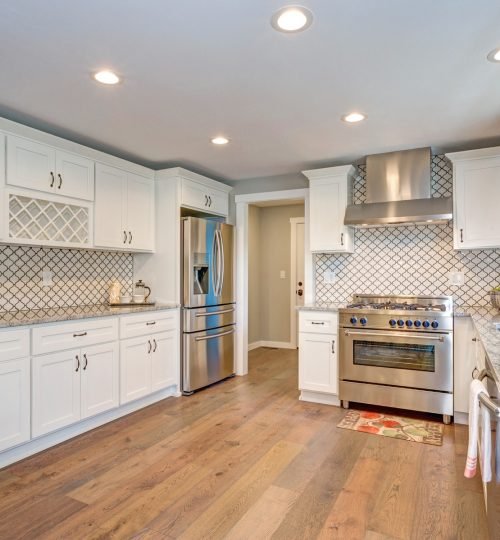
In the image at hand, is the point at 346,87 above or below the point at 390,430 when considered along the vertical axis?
above

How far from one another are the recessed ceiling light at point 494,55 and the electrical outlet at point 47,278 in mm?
3431

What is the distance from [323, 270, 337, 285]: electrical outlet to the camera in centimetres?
438

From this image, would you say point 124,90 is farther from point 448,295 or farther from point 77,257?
point 448,295

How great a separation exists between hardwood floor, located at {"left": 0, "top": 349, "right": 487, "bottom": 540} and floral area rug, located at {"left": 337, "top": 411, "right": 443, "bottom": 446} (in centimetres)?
10

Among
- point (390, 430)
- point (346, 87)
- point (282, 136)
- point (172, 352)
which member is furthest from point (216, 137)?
point (390, 430)

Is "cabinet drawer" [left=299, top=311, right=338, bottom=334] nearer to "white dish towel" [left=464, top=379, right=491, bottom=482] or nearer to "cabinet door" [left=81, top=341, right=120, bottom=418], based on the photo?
"cabinet door" [left=81, top=341, right=120, bottom=418]

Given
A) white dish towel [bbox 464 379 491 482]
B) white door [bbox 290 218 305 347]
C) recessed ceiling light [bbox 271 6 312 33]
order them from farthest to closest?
white door [bbox 290 218 305 347] → recessed ceiling light [bbox 271 6 312 33] → white dish towel [bbox 464 379 491 482]

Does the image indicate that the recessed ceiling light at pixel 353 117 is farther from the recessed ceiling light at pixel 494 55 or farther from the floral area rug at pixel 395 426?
the floral area rug at pixel 395 426

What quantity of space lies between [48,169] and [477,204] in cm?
351

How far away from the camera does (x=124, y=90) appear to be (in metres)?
2.55

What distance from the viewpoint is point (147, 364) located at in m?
3.71

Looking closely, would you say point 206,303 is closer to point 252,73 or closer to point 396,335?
point 396,335

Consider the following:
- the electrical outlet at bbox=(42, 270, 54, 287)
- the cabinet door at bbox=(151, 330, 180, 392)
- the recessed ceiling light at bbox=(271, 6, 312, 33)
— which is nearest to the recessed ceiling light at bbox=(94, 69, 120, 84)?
the recessed ceiling light at bbox=(271, 6, 312, 33)

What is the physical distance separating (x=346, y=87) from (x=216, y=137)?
1272 millimetres
